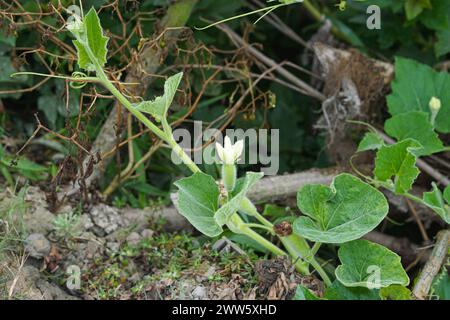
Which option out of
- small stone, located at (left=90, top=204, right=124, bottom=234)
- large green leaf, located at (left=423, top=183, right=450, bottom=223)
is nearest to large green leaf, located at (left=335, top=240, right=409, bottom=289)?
large green leaf, located at (left=423, top=183, right=450, bottom=223)

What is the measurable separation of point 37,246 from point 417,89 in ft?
3.29

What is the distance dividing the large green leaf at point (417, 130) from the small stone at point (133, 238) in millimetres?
643

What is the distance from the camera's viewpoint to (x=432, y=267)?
1.50m

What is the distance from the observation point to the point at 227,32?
191 cm

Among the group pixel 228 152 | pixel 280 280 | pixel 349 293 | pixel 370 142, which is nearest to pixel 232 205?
pixel 228 152

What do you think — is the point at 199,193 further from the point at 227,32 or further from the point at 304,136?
the point at 304,136

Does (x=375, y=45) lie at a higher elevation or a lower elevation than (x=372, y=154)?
higher

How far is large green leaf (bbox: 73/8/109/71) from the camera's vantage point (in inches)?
52.0

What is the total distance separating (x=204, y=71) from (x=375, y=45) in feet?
1.80

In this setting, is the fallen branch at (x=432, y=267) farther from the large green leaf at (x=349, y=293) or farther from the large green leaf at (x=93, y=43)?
the large green leaf at (x=93, y=43)

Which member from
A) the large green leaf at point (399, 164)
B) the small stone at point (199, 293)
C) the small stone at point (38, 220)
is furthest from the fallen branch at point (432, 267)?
the small stone at point (38, 220)

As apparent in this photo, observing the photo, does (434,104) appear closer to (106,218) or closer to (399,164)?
(399,164)

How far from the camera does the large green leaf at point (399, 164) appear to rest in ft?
4.83
